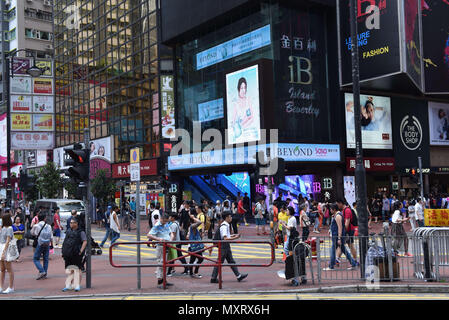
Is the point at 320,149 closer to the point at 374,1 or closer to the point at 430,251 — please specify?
the point at 374,1

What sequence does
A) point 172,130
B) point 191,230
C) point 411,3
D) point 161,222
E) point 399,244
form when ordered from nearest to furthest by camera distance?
point 399,244, point 161,222, point 191,230, point 411,3, point 172,130

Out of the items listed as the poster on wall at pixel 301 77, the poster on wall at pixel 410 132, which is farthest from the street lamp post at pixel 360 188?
the poster on wall at pixel 410 132

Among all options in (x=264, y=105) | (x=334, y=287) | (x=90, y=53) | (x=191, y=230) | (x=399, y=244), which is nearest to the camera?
(x=334, y=287)

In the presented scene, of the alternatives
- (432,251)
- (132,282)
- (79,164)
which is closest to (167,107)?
(79,164)

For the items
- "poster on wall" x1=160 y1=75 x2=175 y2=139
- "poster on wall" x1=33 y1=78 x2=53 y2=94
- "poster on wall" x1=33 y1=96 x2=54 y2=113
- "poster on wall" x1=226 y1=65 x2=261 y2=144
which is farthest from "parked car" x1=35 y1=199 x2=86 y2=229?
"poster on wall" x1=160 y1=75 x2=175 y2=139

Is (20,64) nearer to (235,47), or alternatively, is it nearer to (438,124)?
(235,47)

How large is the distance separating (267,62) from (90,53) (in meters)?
27.5

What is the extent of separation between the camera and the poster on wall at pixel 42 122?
3359 cm

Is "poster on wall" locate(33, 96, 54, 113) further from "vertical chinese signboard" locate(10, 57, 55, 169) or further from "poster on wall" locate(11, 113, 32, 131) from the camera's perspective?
"poster on wall" locate(11, 113, 32, 131)

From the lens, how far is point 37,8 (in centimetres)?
7794

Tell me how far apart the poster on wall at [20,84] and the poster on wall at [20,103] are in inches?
24.4

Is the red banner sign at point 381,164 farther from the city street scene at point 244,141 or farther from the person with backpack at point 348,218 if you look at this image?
the person with backpack at point 348,218

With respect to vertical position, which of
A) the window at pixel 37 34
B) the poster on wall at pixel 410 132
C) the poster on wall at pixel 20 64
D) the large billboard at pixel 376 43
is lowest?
the poster on wall at pixel 410 132

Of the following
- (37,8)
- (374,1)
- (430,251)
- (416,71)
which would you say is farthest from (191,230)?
(37,8)
